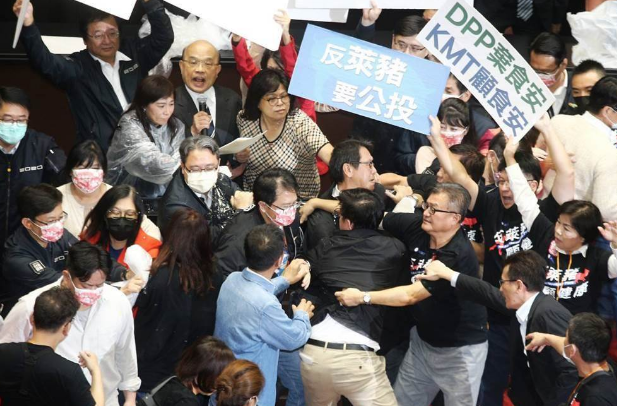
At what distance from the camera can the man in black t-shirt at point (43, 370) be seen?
4926 millimetres

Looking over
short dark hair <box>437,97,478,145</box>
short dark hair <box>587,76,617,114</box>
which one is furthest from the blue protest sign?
short dark hair <box>587,76,617,114</box>

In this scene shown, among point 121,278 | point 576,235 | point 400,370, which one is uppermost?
point 576,235

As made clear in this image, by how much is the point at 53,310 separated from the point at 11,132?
204 centimetres

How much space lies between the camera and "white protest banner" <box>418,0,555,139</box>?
6289 millimetres

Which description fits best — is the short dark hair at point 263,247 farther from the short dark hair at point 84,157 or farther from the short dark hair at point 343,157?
the short dark hair at point 84,157

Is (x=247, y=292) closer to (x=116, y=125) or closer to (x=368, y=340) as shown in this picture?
(x=368, y=340)

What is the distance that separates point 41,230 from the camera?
6.06 meters

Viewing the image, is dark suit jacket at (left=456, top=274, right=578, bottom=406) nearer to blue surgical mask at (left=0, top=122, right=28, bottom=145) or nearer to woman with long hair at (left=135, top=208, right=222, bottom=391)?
woman with long hair at (left=135, top=208, right=222, bottom=391)

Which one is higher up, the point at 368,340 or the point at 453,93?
the point at 453,93

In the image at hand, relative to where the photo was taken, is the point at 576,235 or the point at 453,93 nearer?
the point at 576,235

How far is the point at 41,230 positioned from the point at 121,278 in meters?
0.53

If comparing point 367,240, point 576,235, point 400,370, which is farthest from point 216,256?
point 576,235

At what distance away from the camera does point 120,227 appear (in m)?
6.13

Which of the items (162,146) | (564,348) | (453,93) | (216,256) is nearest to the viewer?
(564,348)
